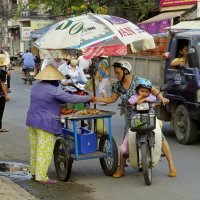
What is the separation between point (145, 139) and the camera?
7.00m

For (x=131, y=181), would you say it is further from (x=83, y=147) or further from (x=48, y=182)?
(x=48, y=182)

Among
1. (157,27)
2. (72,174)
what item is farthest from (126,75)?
(157,27)

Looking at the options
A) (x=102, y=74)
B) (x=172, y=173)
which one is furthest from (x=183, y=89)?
(x=102, y=74)

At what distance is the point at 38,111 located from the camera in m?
7.29

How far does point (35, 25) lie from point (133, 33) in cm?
4474

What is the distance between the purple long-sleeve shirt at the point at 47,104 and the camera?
7.22 m

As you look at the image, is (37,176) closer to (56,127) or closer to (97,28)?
(56,127)

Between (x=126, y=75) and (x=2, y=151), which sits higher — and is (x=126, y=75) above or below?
above

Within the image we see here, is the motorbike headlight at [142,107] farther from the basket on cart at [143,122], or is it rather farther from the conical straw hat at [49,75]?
the conical straw hat at [49,75]

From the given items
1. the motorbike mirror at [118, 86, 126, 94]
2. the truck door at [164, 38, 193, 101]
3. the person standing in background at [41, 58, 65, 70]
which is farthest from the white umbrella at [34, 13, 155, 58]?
the truck door at [164, 38, 193, 101]

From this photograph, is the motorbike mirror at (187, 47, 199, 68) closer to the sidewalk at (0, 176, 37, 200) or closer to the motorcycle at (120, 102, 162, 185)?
the motorcycle at (120, 102, 162, 185)

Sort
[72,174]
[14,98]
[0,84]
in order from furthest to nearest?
[14,98], [0,84], [72,174]

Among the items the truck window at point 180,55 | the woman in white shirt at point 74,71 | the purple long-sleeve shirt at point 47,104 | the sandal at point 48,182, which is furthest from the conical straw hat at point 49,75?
the woman in white shirt at point 74,71

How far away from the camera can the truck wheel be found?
32.8 ft
